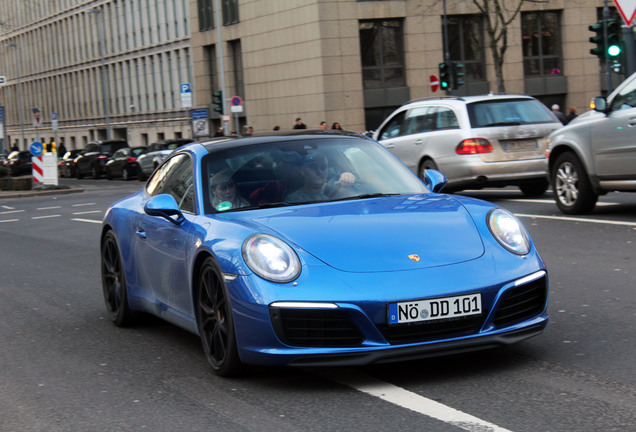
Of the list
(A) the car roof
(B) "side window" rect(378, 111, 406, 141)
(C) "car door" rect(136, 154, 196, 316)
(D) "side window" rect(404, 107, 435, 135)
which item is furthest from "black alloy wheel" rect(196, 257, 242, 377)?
(B) "side window" rect(378, 111, 406, 141)

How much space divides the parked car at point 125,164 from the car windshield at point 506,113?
29374mm

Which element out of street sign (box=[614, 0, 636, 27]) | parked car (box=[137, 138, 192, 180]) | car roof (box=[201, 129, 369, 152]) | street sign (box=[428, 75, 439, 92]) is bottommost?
parked car (box=[137, 138, 192, 180])

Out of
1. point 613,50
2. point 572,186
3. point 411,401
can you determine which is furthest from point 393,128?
point 411,401

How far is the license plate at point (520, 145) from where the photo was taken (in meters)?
15.9

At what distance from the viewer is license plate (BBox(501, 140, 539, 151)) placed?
1587 centimetres

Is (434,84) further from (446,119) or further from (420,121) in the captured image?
(446,119)

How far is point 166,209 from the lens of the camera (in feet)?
20.0

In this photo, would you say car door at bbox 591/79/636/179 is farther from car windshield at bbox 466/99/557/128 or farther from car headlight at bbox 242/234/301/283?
car headlight at bbox 242/234/301/283

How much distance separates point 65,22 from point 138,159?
46.1 m

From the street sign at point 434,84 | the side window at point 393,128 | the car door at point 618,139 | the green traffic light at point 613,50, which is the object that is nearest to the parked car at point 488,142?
the side window at point 393,128

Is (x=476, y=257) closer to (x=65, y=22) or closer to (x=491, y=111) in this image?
(x=491, y=111)

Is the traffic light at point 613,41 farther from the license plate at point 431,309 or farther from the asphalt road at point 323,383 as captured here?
the license plate at point 431,309

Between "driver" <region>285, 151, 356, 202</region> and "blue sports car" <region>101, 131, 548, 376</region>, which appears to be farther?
"driver" <region>285, 151, 356, 202</region>

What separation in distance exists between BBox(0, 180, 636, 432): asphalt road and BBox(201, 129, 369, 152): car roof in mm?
1253
